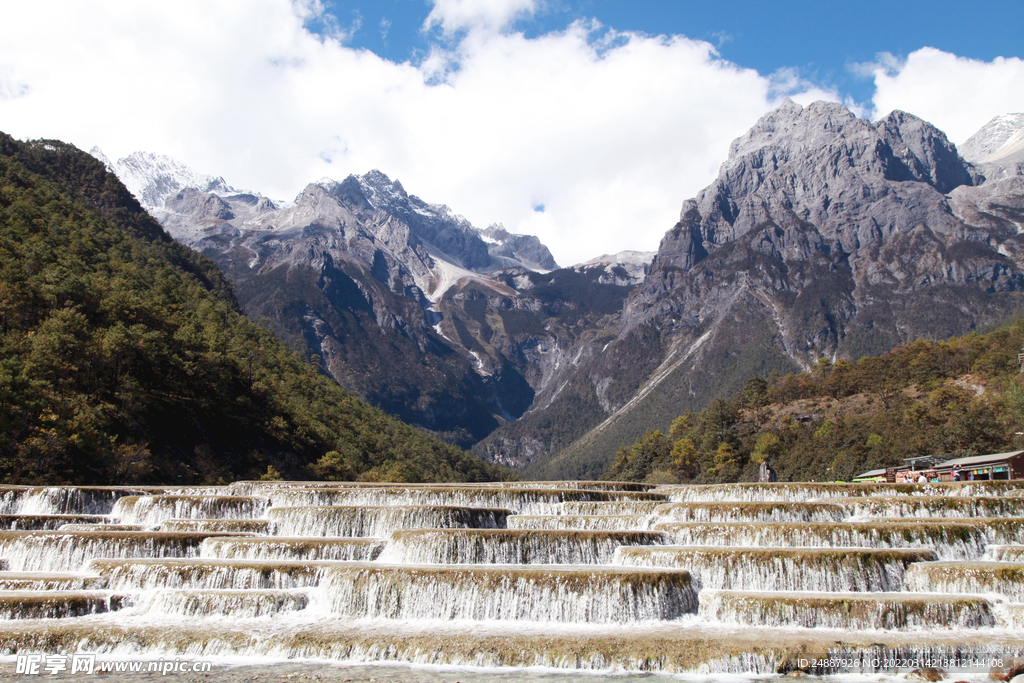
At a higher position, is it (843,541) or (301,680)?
(843,541)

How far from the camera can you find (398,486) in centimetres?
4538

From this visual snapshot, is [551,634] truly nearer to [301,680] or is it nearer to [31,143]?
[301,680]

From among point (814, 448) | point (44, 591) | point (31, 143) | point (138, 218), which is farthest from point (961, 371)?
point (31, 143)

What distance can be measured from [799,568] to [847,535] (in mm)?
5430

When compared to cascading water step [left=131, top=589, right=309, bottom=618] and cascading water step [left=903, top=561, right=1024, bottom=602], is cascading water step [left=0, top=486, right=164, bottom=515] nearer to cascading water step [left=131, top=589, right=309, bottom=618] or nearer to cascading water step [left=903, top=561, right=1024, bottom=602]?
cascading water step [left=131, top=589, right=309, bottom=618]

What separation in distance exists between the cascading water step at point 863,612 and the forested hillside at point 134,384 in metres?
51.2

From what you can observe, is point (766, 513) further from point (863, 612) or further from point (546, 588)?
point (546, 588)

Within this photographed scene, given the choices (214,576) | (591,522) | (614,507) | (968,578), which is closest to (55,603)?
(214,576)

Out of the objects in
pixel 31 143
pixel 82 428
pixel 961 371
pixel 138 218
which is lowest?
pixel 82 428

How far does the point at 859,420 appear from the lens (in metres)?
120

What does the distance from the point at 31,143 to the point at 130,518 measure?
6401 inches

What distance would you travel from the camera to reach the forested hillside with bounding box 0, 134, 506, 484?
55.0 metres

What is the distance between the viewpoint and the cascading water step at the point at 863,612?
2209cm

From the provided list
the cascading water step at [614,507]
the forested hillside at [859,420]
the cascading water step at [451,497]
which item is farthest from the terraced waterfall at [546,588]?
the forested hillside at [859,420]
